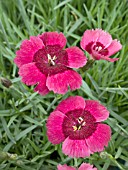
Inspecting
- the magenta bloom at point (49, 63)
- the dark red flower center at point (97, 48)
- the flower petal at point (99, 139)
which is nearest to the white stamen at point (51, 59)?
the magenta bloom at point (49, 63)

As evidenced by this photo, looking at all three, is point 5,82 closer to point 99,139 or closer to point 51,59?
point 51,59

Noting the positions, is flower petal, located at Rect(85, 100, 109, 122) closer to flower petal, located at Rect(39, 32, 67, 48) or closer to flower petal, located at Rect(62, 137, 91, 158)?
flower petal, located at Rect(62, 137, 91, 158)

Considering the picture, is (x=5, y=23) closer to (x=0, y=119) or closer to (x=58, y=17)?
(x=58, y=17)

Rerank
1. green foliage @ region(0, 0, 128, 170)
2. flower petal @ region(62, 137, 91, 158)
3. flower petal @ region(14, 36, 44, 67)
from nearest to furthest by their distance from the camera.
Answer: flower petal @ region(62, 137, 91, 158)
flower petal @ region(14, 36, 44, 67)
green foliage @ region(0, 0, 128, 170)

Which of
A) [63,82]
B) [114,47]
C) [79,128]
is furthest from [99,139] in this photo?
[114,47]

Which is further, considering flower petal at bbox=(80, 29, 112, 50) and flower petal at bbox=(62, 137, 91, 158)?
flower petal at bbox=(80, 29, 112, 50)

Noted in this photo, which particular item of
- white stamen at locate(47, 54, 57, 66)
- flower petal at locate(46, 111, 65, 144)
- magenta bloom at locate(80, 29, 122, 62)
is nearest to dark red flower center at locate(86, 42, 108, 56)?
magenta bloom at locate(80, 29, 122, 62)
